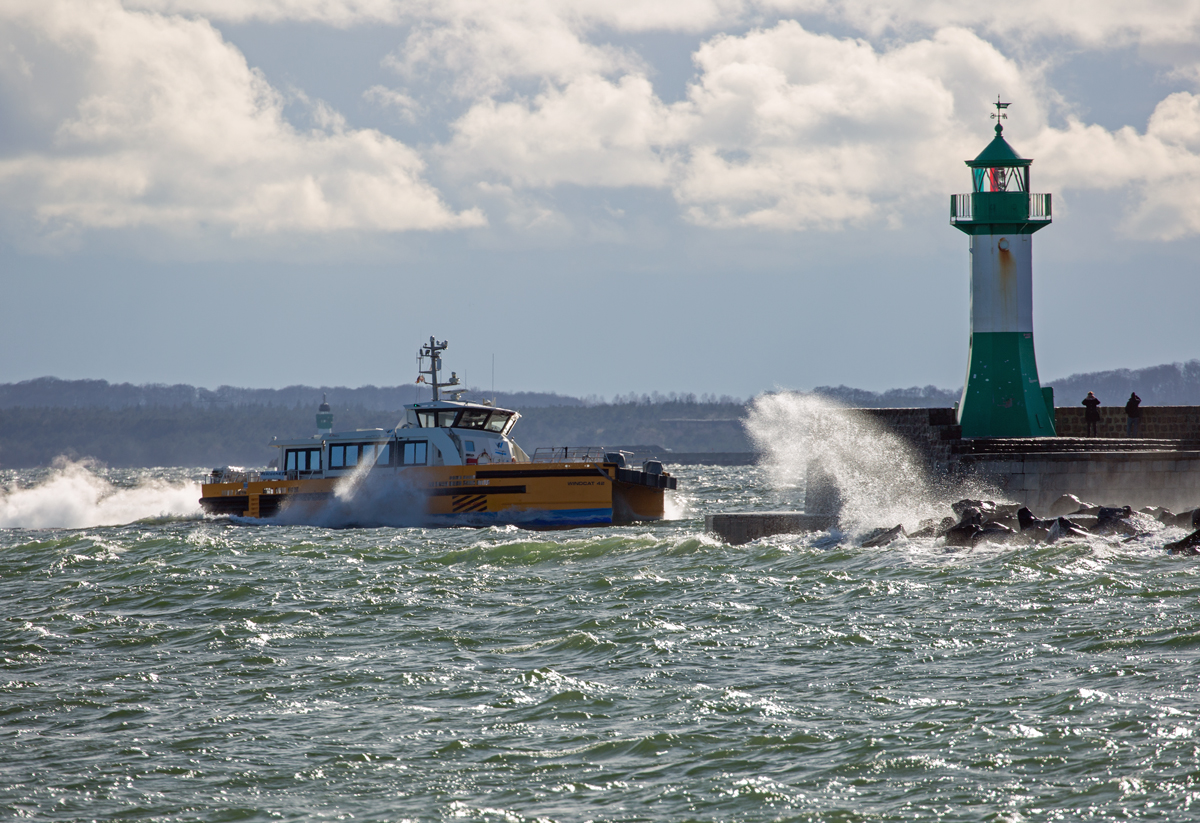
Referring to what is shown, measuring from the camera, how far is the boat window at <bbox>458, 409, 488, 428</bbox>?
99.7 feet

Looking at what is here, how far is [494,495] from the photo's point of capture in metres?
28.7

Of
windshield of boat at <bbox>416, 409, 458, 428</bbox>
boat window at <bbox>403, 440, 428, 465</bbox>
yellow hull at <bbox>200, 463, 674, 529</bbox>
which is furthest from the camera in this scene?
windshield of boat at <bbox>416, 409, 458, 428</bbox>

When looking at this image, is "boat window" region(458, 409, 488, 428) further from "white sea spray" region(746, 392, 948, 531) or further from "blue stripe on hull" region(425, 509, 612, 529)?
"white sea spray" region(746, 392, 948, 531)

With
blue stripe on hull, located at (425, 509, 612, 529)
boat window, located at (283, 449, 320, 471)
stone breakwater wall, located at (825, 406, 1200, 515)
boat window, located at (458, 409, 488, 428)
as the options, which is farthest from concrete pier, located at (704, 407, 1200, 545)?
boat window, located at (283, 449, 320, 471)

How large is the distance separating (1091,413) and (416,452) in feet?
53.8

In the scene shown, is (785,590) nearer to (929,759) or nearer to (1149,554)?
(1149,554)

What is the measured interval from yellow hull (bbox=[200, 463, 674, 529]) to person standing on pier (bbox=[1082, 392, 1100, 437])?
10.5 m

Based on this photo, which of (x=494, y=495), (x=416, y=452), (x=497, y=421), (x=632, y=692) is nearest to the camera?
(x=632, y=692)

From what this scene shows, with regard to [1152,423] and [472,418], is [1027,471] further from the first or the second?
[472,418]

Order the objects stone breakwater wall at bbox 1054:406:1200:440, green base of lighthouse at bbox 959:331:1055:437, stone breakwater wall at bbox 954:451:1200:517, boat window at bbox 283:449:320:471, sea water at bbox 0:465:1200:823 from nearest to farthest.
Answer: sea water at bbox 0:465:1200:823 < stone breakwater wall at bbox 954:451:1200:517 < green base of lighthouse at bbox 959:331:1055:437 < stone breakwater wall at bbox 1054:406:1200:440 < boat window at bbox 283:449:320:471

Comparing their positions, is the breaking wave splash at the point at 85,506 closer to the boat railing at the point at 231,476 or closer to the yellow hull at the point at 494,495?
the boat railing at the point at 231,476

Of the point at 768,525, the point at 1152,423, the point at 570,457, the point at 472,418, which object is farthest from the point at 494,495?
the point at 1152,423

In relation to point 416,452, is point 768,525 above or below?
below

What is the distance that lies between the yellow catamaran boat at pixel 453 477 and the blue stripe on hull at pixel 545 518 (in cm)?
2
